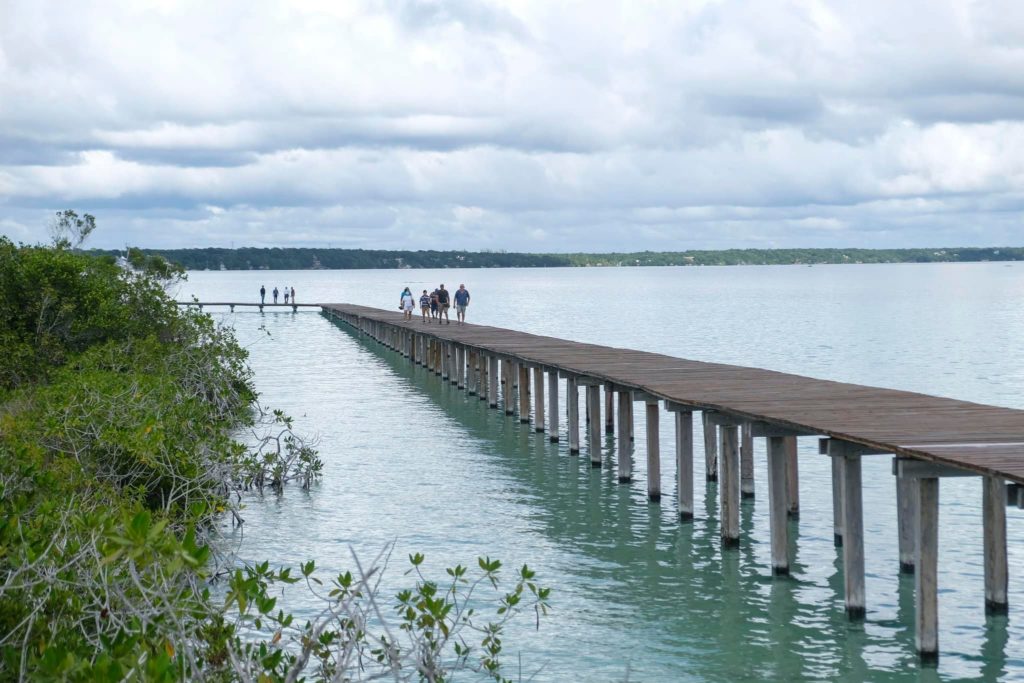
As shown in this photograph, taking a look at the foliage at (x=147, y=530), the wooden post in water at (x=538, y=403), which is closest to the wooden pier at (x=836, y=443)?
the wooden post in water at (x=538, y=403)

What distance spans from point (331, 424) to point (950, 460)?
1766 centimetres

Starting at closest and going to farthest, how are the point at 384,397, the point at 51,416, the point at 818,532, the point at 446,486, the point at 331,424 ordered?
the point at 51,416 → the point at 818,532 → the point at 446,486 → the point at 331,424 → the point at 384,397

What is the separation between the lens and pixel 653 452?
15695 millimetres

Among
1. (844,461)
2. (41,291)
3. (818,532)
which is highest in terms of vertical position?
(41,291)

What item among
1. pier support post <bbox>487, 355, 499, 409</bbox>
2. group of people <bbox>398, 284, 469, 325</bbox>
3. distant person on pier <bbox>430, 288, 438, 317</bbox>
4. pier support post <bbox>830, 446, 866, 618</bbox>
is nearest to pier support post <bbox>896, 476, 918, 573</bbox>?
pier support post <bbox>830, 446, 866, 618</bbox>

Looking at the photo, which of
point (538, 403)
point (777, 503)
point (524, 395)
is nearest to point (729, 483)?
point (777, 503)

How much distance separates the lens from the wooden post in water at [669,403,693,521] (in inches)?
548

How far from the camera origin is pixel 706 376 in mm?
16781

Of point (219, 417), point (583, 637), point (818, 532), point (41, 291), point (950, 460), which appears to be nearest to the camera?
point (950, 460)

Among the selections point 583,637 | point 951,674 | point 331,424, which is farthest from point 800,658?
point 331,424

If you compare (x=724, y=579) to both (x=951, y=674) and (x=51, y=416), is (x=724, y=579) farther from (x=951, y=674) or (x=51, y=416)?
(x=51, y=416)

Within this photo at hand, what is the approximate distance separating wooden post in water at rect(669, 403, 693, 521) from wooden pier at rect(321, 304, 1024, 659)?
1cm

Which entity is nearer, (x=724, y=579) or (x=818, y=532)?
(x=724, y=579)

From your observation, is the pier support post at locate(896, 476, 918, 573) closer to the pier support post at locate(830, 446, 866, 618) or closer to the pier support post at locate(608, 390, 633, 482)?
the pier support post at locate(830, 446, 866, 618)
